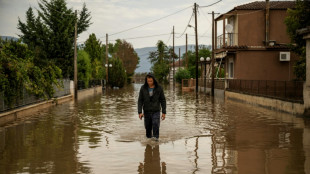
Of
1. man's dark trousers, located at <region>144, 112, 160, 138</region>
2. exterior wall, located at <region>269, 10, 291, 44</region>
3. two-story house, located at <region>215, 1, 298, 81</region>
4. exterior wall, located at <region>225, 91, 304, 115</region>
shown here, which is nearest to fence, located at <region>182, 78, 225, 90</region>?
two-story house, located at <region>215, 1, 298, 81</region>

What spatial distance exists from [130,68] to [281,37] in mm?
63747

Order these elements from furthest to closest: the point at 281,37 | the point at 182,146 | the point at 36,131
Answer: the point at 281,37
the point at 36,131
the point at 182,146

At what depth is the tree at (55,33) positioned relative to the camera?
114 ft

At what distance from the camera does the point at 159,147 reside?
9.38m

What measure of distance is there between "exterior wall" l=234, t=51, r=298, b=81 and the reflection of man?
994 inches

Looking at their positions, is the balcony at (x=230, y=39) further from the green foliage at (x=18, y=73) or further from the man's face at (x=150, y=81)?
the man's face at (x=150, y=81)

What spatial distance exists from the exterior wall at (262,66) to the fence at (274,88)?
2.15 meters

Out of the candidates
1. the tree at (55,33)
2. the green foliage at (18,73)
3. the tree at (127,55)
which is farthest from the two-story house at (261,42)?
the tree at (127,55)

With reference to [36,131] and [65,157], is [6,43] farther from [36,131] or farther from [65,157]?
[65,157]

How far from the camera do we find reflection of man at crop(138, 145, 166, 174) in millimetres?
7023

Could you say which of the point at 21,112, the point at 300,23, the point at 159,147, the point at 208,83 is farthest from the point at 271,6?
the point at 159,147

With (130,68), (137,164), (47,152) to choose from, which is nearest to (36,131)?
(47,152)

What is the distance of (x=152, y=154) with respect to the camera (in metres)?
8.53

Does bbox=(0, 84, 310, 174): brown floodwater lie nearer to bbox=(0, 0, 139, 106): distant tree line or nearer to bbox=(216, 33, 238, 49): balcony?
bbox=(0, 0, 139, 106): distant tree line
